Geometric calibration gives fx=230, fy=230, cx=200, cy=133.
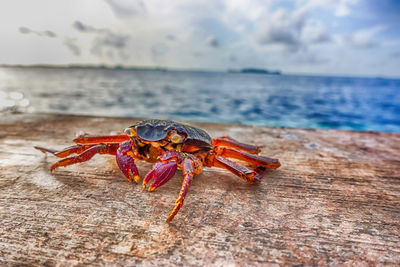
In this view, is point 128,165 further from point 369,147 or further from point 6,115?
point 6,115

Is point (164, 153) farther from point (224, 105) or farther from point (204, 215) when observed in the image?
point (224, 105)

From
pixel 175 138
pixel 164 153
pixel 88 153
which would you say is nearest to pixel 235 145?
pixel 175 138

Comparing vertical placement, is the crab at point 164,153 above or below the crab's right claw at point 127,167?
above

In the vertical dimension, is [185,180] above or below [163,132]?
below

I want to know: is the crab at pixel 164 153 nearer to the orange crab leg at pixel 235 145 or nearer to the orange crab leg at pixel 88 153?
the orange crab leg at pixel 88 153

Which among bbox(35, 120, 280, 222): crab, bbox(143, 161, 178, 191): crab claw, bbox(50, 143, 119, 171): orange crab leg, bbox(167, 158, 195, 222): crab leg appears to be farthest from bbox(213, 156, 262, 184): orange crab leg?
bbox(50, 143, 119, 171): orange crab leg

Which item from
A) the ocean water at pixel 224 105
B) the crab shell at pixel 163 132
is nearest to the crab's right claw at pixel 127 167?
the crab shell at pixel 163 132
